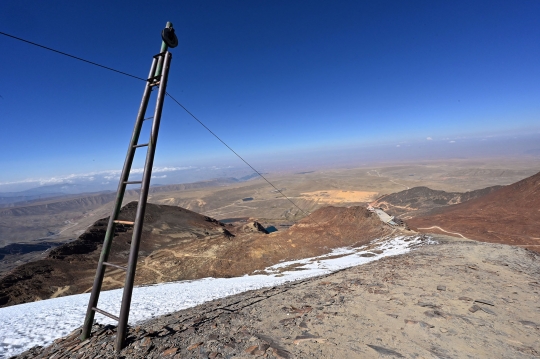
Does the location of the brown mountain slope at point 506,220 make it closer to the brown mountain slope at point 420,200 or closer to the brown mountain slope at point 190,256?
the brown mountain slope at point 190,256

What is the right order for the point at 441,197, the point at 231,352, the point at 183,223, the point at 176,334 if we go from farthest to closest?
1. the point at 441,197
2. the point at 183,223
3. the point at 176,334
4. the point at 231,352

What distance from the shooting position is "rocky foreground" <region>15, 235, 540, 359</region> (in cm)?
410

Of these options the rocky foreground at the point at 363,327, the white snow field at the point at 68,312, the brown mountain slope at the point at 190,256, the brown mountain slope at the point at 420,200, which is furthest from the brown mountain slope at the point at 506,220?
the brown mountain slope at the point at 420,200

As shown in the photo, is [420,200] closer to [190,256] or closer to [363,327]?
[190,256]

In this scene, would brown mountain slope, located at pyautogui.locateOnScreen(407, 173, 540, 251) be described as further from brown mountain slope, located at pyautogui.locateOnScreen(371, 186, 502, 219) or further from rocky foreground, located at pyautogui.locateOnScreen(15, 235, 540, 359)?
brown mountain slope, located at pyautogui.locateOnScreen(371, 186, 502, 219)

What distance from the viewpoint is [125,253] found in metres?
27.5

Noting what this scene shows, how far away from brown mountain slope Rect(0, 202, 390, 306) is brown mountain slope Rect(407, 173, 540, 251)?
7778mm

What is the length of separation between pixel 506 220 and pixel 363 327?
28730 millimetres

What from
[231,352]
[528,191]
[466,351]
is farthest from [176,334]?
[528,191]

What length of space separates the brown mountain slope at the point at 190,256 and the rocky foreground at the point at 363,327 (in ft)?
41.4

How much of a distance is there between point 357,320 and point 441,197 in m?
63.2

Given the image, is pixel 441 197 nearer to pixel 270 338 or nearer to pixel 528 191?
pixel 528 191

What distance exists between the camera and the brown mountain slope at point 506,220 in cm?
1945

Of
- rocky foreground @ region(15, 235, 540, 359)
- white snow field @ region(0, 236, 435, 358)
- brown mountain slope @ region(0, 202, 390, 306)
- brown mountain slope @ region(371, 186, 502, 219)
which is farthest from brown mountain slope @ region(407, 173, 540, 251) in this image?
brown mountain slope @ region(371, 186, 502, 219)
